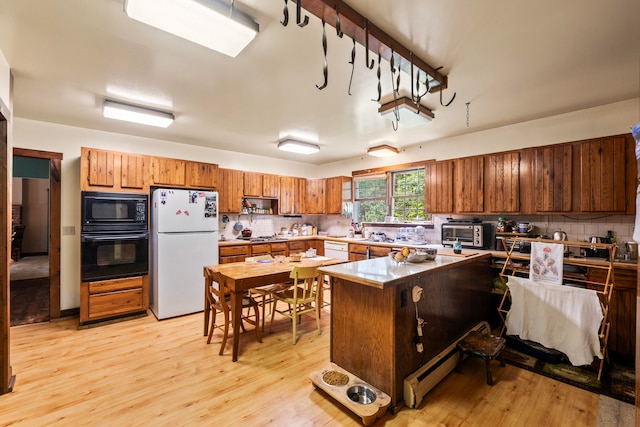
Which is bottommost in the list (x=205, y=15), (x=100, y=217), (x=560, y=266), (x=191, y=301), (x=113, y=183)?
(x=191, y=301)

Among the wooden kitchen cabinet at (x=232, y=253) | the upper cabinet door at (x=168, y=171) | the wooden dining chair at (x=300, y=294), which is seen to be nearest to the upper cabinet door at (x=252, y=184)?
the wooden kitchen cabinet at (x=232, y=253)

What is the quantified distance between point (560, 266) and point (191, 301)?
175 inches

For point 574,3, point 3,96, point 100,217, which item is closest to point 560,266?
point 574,3

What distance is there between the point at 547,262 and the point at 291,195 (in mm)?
4420

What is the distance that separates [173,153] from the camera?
15.4 ft

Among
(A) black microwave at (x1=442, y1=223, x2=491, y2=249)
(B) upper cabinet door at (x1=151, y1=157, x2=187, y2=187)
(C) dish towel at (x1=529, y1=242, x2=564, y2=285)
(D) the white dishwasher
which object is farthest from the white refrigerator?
(C) dish towel at (x1=529, y1=242, x2=564, y2=285)

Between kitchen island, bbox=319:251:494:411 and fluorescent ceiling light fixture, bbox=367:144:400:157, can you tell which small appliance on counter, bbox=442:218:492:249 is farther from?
fluorescent ceiling light fixture, bbox=367:144:400:157

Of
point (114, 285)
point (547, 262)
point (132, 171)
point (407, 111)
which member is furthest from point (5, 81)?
point (547, 262)

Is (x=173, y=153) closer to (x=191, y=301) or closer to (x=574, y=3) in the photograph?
(x=191, y=301)

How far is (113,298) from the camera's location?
3.70 meters

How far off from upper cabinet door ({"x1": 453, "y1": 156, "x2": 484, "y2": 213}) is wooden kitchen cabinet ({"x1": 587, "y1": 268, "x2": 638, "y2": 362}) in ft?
5.05

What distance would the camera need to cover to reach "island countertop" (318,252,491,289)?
6.25 ft

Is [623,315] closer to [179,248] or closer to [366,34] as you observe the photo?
[366,34]

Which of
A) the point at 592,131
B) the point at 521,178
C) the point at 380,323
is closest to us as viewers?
the point at 380,323
